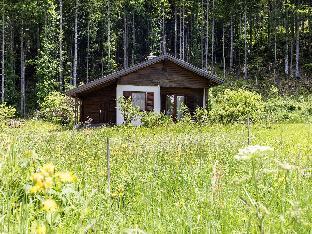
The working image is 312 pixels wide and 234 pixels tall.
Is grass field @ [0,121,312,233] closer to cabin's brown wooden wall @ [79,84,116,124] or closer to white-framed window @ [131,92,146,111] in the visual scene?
white-framed window @ [131,92,146,111]

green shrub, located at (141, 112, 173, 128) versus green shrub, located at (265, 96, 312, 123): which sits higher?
green shrub, located at (265, 96, 312, 123)

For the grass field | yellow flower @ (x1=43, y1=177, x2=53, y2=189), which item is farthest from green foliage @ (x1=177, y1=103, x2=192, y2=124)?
yellow flower @ (x1=43, y1=177, x2=53, y2=189)

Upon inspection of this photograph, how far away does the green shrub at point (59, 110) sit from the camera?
36156 mm

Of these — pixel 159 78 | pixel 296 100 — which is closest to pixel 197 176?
pixel 159 78

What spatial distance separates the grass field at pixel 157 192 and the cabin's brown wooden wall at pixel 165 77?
19686 mm

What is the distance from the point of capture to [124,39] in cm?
5628

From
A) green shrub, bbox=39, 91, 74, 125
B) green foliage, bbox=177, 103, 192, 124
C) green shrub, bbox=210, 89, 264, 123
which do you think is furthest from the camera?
green shrub, bbox=39, 91, 74, 125

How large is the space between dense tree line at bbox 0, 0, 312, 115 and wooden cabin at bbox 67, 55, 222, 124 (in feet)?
41.8

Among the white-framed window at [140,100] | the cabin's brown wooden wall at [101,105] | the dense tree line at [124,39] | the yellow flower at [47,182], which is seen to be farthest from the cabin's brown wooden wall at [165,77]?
the yellow flower at [47,182]

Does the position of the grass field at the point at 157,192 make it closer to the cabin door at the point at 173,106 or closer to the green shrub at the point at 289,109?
the cabin door at the point at 173,106

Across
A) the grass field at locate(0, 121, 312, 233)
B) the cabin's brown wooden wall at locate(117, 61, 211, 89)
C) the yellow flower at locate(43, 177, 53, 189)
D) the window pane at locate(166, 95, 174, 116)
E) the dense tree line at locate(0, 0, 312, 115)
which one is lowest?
the grass field at locate(0, 121, 312, 233)

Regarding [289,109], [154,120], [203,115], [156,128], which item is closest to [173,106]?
[203,115]

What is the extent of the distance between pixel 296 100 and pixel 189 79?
11.7 meters

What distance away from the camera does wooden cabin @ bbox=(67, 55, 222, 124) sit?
31.8m
